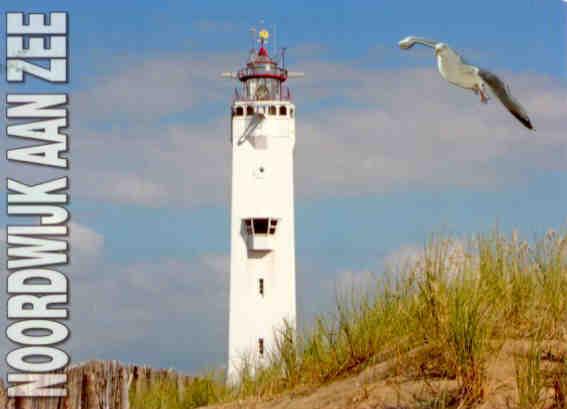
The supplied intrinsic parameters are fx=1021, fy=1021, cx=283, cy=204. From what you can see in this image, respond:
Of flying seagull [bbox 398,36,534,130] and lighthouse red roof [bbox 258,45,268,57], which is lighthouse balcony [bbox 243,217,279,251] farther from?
flying seagull [bbox 398,36,534,130]

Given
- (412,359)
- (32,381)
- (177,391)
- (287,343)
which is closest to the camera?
(412,359)

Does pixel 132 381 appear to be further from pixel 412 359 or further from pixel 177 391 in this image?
pixel 412 359

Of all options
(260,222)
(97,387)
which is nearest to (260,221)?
(260,222)

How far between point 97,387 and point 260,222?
12388 millimetres

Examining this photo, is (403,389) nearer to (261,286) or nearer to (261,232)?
(261,286)

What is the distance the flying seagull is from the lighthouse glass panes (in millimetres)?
16722

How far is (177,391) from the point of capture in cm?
1073

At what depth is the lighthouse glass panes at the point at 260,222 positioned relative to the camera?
78.5 feet

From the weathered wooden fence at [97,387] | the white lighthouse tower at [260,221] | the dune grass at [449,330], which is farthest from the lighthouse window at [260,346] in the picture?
the dune grass at [449,330]

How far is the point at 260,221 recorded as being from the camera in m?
24.3

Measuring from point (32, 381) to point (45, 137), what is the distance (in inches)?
137

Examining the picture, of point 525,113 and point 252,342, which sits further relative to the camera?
point 252,342

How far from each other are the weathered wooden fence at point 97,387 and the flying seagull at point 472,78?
6.02m

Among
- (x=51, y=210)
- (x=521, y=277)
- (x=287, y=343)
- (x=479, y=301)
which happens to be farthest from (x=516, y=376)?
(x=51, y=210)
